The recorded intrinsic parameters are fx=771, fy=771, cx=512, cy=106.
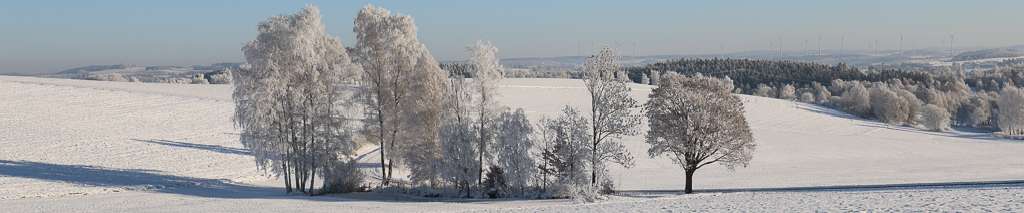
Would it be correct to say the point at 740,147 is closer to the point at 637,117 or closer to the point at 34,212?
the point at 637,117

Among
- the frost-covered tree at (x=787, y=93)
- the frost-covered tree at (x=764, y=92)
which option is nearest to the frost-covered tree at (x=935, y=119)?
the frost-covered tree at (x=764, y=92)

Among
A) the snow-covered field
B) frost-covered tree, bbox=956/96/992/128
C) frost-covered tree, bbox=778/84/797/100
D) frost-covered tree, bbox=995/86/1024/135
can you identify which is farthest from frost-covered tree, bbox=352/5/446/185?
frost-covered tree, bbox=778/84/797/100

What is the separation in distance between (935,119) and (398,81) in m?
89.1

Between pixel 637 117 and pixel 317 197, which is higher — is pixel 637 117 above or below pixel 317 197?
above

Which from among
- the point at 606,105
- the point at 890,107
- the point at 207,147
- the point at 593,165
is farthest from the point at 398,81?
the point at 890,107

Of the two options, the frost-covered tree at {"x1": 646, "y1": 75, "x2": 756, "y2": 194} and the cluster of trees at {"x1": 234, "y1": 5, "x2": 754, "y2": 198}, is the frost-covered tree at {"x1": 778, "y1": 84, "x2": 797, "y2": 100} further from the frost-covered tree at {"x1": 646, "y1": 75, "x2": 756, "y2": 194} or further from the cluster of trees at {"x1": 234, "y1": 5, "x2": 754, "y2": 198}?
the cluster of trees at {"x1": 234, "y1": 5, "x2": 754, "y2": 198}

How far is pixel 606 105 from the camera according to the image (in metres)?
33.8

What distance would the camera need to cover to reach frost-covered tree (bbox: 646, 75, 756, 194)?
35250 millimetres

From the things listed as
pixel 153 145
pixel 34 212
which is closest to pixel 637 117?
pixel 34 212

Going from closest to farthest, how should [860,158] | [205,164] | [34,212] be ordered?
[34,212] < [205,164] < [860,158]

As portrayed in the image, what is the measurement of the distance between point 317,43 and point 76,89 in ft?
178

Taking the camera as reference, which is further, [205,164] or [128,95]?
[128,95]

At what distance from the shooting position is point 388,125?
1454 inches

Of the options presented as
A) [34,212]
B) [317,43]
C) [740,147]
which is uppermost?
[317,43]
